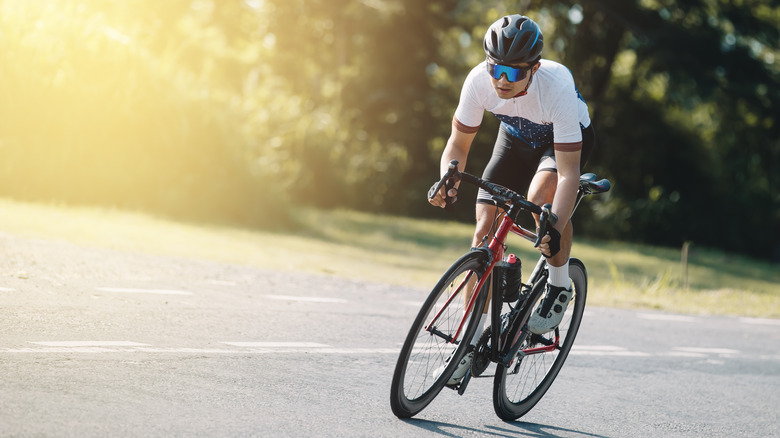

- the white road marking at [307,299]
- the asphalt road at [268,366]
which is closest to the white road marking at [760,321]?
the asphalt road at [268,366]

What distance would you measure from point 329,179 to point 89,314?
19338 mm

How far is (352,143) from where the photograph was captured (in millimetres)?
31328

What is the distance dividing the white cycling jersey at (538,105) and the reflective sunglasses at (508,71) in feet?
0.56

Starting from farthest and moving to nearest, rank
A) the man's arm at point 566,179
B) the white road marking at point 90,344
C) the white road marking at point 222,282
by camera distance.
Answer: the white road marking at point 222,282, the white road marking at point 90,344, the man's arm at point 566,179

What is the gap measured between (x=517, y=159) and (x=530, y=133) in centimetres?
21

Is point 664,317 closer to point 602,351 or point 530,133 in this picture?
point 602,351

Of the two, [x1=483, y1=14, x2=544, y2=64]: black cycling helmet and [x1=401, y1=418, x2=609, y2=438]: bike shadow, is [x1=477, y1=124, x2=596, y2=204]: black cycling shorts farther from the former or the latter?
[x1=401, y1=418, x2=609, y2=438]: bike shadow

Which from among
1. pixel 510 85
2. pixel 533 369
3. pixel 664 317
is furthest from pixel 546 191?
pixel 664 317

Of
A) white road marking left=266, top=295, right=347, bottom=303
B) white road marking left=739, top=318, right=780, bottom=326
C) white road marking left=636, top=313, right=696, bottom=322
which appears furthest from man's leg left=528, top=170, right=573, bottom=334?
white road marking left=739, top=318, right=780, bottom=326

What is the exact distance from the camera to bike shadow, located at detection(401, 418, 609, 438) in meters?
5.11

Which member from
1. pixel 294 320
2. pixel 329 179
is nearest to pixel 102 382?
pixel 294 320

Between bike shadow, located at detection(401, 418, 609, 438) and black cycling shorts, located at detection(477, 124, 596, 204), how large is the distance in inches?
52.7

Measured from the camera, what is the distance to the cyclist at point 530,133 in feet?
16.7

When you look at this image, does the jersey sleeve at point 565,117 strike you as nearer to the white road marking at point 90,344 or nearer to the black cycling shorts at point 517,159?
the black cycling shorts at point 517,159
